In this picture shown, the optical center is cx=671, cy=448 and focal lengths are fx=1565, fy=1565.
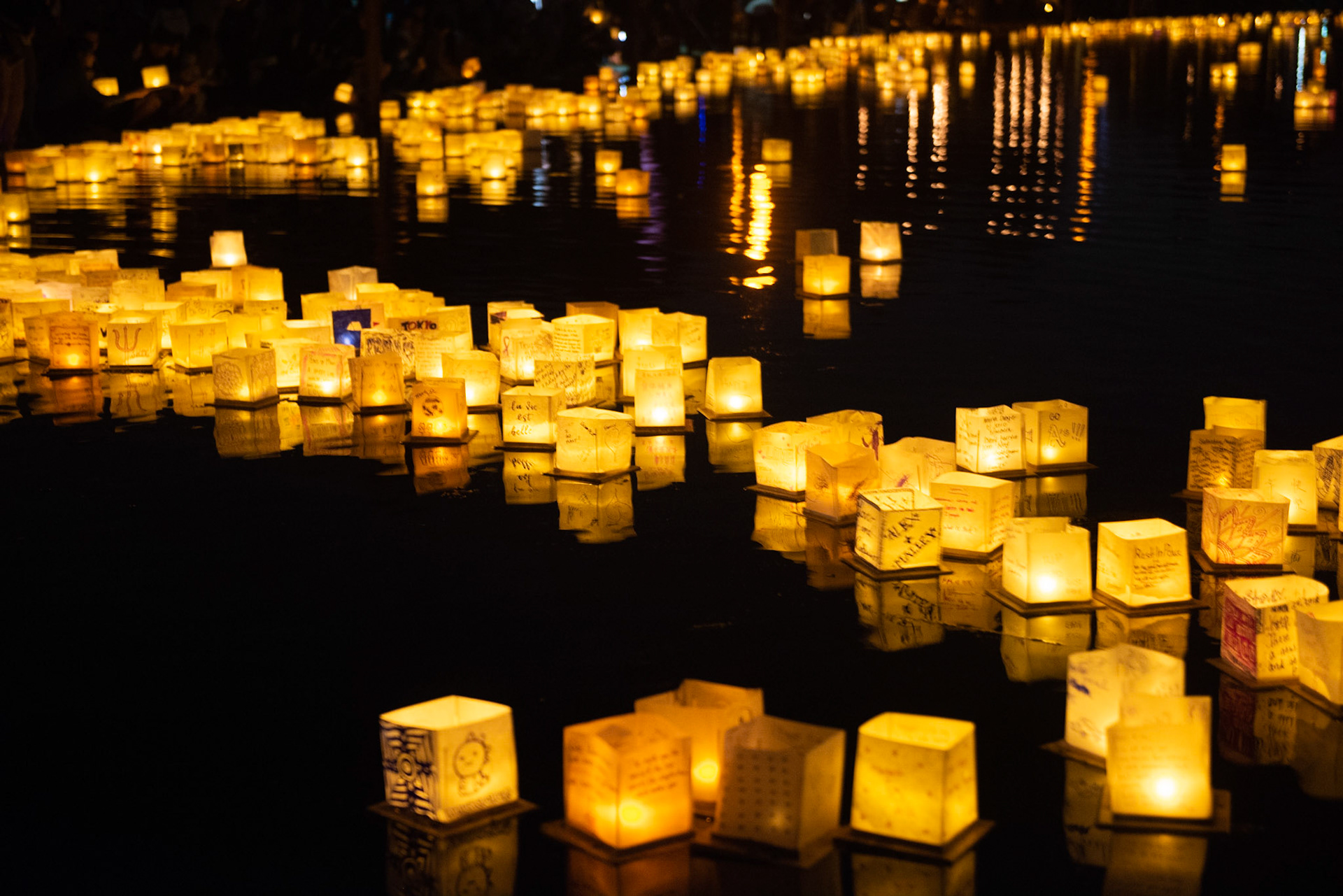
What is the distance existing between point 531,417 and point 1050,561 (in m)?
2.72

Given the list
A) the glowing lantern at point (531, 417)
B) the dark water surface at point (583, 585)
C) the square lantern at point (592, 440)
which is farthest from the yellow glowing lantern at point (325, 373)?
the square lantern at point (592, 440)

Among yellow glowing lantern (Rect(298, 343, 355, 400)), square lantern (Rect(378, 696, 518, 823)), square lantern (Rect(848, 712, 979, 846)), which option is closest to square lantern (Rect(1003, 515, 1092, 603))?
square lantern (Rect(848, 712, 979, 846))

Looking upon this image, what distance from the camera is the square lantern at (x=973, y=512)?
5410 millimetres

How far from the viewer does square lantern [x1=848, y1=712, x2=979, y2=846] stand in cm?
342

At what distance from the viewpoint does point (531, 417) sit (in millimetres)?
6883

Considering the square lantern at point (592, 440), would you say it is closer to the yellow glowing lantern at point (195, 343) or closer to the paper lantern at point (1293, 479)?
the paper lantern at point (1293, 479)

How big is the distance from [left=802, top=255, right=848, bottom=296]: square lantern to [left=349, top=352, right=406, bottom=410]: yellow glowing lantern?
3.50m

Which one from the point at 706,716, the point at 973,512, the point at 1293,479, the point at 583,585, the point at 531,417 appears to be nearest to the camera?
the point at 706,716

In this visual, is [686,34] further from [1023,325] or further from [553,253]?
[1023,325]

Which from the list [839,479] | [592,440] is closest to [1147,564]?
[839,479]

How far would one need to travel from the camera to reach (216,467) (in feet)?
21.6

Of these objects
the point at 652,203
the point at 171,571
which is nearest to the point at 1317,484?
the point at 171,571

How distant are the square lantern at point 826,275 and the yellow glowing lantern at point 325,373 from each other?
3547 millimetres

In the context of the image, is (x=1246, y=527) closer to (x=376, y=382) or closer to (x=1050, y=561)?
(x=1050, y=561)
